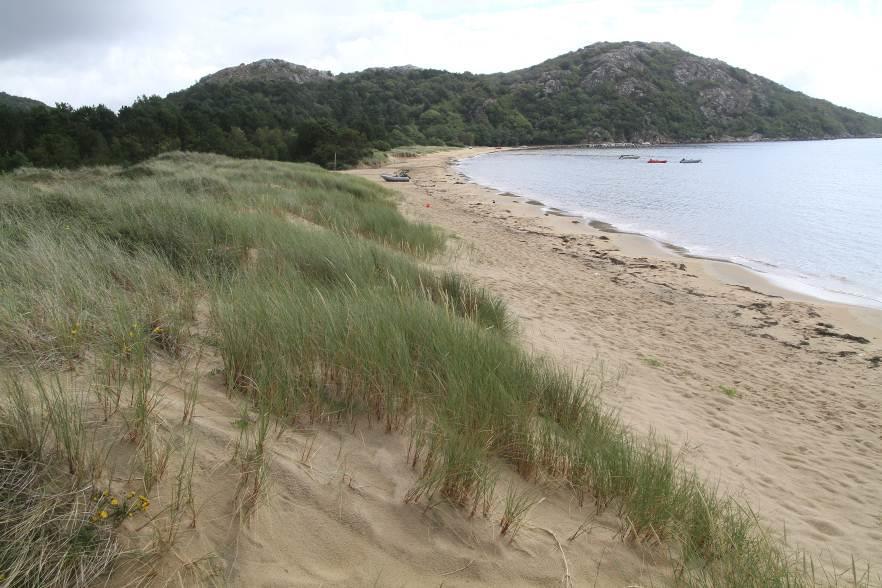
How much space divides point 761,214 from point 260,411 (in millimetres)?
26261

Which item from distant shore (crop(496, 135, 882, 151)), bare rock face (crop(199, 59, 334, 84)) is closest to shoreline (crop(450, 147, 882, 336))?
distant shore (crop(496, 135, 882, 151))

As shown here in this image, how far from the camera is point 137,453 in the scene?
206 centimetres

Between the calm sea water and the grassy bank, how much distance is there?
11.4 metres

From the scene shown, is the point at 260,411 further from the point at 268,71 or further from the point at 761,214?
the point at 268,71

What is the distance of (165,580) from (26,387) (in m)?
1.23

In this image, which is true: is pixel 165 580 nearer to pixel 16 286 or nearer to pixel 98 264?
pixel 16 286

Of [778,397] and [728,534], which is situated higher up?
[728,534]

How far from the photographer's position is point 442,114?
111938 millimetres

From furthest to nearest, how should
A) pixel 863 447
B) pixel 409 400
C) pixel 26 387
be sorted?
pixel 863 447
pixel 409 400
pixel 26 387

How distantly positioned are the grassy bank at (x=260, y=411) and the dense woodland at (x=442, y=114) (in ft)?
120

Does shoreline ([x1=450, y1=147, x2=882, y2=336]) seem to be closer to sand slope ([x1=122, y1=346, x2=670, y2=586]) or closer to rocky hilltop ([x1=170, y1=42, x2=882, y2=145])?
sand slope ([x1=122, y1=346, x2=670, y2=586])

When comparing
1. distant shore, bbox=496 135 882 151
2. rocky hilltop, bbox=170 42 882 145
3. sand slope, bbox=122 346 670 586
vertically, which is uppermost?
rocky hilltop, bbox=170 42 882 145

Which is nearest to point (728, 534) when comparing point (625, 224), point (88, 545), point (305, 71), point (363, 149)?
point (88, 545)

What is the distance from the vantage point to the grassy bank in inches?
71.6
